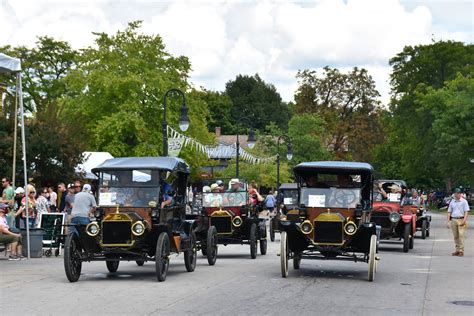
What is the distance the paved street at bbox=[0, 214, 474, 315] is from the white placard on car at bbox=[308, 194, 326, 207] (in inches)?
57.8

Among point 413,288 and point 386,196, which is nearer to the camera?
point 413,288

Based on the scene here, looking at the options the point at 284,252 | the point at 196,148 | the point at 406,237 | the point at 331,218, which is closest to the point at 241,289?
the point at 284,252

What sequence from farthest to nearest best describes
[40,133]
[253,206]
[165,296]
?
[40,133] → [253,206] → [165,296]

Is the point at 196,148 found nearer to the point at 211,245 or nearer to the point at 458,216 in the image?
the point at 458,216

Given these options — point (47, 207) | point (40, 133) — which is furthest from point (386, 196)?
point (40, 133)

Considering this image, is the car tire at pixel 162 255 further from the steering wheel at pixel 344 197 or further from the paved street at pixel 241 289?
the steering wheel at pixel 344 197

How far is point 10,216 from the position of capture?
1007 inches

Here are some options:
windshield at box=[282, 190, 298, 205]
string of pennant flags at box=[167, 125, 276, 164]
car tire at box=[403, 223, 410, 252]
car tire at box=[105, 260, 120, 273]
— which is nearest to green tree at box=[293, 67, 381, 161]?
string of pennant flags at box=[167, 125, 276, 164]

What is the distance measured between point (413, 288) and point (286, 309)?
4.44 m

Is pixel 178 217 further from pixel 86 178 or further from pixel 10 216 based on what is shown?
pixel 86 178

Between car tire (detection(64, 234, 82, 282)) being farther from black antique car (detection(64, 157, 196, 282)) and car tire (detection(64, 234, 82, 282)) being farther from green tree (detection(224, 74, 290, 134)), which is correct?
green tree (detection(224, 74, 290, 134))

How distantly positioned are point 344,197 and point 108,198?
4.89 meters

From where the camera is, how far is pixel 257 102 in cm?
11381

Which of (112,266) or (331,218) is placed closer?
(331,218)
